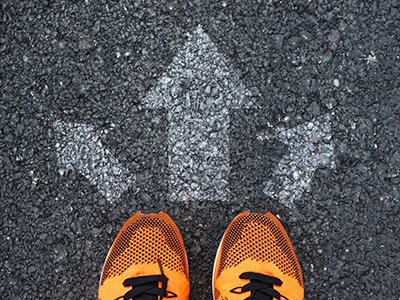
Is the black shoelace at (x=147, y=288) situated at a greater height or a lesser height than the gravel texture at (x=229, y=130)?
lesser

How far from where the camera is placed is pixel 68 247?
234cm

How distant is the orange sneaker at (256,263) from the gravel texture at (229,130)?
71mm

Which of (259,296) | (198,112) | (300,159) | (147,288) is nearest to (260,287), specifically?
(259,296)

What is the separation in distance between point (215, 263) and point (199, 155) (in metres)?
0.46

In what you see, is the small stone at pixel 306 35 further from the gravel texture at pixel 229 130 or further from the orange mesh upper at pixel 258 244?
the orange mesh upper at pixel 258 244

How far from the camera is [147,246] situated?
7.43 feet

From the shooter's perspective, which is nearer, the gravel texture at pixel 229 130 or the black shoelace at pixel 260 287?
the black shoelace at pixel 260 287

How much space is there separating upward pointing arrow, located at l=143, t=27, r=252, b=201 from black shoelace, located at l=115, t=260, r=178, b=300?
1.15ft

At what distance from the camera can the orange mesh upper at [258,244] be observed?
7.34ft

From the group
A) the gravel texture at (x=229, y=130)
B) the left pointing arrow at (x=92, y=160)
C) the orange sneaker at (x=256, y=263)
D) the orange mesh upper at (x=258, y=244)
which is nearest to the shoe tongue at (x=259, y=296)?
the orange sneaker at (x=256, y=263)

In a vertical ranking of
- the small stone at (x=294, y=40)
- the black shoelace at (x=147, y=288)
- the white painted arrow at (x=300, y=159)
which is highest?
the small stone at (x=294, y=40)

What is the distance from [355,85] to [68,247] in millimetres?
1410

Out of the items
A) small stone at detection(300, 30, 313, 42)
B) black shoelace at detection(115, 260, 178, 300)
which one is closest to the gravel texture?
small stone at detection(300, 30, 313, 42)

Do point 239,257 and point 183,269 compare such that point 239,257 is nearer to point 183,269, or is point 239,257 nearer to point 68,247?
point 183,269
